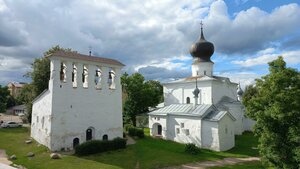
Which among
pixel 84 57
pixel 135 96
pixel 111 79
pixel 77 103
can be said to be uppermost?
pixel 84 57

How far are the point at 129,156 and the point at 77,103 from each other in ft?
22.5

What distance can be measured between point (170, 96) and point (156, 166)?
63.9 ft

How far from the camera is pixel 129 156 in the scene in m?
20.2

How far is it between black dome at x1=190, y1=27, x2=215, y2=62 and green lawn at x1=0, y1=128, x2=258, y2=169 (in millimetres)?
13213

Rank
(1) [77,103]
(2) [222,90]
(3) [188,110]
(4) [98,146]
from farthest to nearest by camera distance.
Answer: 1. (2) [222,90]
2. (3) [188,110]
3. (1) [77,103]
4. (4) [98,146]

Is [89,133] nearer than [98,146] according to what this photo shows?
No

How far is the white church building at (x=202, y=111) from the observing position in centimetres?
2473

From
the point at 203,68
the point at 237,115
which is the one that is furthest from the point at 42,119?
the point at 237,115

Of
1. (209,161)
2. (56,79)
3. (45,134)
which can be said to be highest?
(56,79)

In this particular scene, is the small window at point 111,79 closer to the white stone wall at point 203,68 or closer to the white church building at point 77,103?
the white church building at point 77,103

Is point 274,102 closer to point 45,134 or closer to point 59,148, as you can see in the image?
point 59,148

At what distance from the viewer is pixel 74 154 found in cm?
2030

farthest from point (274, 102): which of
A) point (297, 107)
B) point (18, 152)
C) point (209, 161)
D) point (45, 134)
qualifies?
point (18, 152)

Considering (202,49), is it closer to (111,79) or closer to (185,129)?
(185,129)
